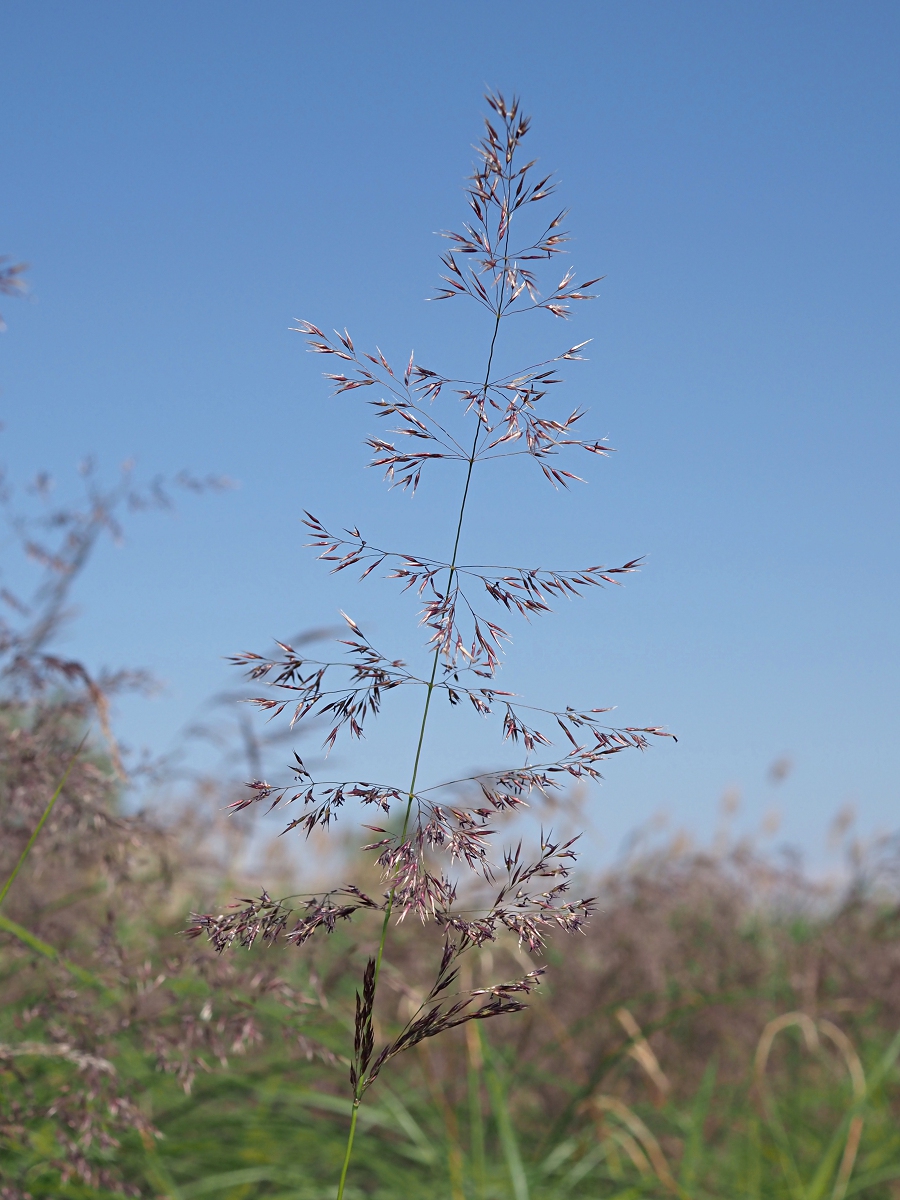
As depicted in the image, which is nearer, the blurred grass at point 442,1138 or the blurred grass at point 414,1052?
the blurred grass at point 414,1052

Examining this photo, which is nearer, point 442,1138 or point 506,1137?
point 506,1137

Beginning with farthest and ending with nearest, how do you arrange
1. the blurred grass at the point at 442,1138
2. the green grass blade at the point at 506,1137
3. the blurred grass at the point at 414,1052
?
the blurred grass at the point at 442,1138 < the green grass blade at the point at 506,1137 < the blurred grass at the point at 414,1052

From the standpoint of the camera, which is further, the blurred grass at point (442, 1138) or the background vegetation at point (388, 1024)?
the blurred grass at point (442, 1138)

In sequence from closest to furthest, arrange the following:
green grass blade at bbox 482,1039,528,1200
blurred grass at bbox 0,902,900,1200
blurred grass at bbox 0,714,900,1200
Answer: blurred grass at bbox 0,714,900,1200
green grass blade at bbox 482,1039,528,1200
blurred grass at bbox 0,902,900,1200

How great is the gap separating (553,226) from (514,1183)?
2.16 meters

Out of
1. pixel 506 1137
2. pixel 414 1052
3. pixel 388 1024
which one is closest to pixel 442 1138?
pixel 414 1052

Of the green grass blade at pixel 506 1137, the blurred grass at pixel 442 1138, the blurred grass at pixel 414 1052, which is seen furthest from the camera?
the blurred grass at pixel 442 1138

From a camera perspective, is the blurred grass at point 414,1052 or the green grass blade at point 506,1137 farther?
the green grass blade at point 506,1137

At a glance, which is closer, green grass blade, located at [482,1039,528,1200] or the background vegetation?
the background vegetation

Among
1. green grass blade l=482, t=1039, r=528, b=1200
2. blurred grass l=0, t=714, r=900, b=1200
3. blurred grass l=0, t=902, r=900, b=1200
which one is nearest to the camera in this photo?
blurred grass l=0, t=714, r=900, b=1200

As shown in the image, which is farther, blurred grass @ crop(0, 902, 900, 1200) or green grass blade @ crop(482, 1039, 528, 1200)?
blurred grass @ crop(0, 902, 900, 1200)

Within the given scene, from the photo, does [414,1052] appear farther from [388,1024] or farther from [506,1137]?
[506,1137]

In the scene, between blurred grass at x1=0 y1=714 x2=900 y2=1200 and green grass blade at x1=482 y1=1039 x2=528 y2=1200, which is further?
green grass blade at x1=482 y1=1039 x2=528 y2=1200

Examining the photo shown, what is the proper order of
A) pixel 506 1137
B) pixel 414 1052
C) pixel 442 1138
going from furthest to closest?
pixel 414 1052 → pixel 442 1138 → pixel 506 1137
